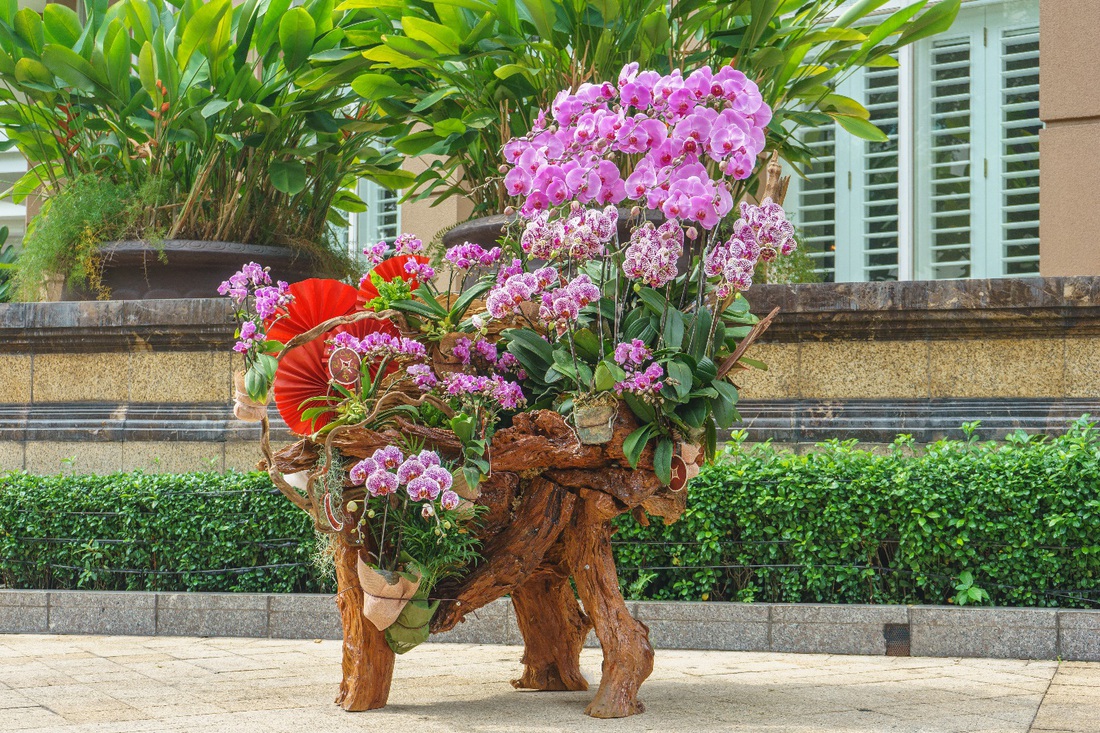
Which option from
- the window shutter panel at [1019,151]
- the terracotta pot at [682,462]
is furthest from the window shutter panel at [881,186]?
the terracotta pot at [682,462]

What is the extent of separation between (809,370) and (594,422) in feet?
11.6

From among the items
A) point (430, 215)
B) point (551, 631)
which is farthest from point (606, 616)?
point (430, 215)

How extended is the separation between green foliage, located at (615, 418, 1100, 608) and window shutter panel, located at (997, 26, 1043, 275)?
16.7 feet

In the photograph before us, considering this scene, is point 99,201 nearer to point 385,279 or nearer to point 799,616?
point 385,279

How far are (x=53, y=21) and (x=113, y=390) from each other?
2652 mm

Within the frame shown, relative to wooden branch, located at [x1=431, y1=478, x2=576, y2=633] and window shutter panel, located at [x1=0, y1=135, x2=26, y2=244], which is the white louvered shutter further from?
window shutter panel, located at [x1=0, y1=135, x2=26, y2=244]

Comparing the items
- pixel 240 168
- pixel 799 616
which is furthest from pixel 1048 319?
pixel 240 168

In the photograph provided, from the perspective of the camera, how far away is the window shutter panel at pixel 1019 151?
1037 centimetres

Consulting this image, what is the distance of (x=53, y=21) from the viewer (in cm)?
821

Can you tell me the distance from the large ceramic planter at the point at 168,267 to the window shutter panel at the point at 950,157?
5945mm

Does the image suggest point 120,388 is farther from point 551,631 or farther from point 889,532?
point 889,532

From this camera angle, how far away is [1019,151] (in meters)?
10.4

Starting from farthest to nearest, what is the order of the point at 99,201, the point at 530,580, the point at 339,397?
the point at 99,201 → the point at 530,580 → the point at 339,397

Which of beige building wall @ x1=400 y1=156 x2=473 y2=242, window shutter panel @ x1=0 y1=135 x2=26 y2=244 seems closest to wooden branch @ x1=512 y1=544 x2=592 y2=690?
beige building wall @ x1=400 y1=156 x2=473 y2=242
